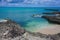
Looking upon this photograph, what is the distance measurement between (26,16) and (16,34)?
330mm

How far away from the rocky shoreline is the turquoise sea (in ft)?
0.23

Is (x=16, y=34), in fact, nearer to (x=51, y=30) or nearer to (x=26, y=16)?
(x=26, y=16)

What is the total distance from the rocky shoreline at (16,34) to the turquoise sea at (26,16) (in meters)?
0.07

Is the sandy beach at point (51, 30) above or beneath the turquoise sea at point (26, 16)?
beneath

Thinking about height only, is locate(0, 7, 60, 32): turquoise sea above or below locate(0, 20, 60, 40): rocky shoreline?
above

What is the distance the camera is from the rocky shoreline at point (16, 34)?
67.2 inches

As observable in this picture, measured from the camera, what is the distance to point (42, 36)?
5.63ft

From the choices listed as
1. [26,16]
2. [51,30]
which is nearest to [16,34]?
[26,16]

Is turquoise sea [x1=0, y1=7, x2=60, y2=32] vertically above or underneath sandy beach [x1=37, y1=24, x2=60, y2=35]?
above

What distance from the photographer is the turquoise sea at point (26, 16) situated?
1.80 m

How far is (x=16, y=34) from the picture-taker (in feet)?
5.72

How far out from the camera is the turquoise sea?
180 centimetres

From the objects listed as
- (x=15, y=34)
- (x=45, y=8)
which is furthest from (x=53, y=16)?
(x=15, y=34)

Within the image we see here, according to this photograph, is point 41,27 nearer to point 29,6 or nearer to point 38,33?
point 38,33
